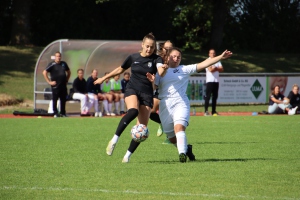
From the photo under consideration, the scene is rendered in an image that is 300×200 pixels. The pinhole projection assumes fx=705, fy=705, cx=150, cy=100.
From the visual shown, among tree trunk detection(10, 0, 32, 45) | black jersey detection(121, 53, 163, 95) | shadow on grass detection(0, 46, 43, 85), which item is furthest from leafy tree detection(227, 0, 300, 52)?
black jersey detection(121, 53, 163, 95)

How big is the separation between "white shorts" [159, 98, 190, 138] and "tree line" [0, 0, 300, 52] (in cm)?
2900

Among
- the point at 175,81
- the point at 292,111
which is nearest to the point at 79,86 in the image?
the point at 292,111

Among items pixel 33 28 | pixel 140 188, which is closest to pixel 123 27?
pixel 33 28

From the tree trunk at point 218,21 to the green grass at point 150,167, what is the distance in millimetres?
27044

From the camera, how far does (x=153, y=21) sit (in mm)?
43969

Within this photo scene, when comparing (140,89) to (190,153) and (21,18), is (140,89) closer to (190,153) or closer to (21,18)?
(190,153)

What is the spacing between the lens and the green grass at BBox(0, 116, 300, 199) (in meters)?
7.47

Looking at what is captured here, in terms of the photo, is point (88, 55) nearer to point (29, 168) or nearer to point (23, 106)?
point (23, 106)

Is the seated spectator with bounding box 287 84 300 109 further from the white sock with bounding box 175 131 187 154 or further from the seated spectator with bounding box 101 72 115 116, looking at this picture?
the white sock with bounding box 175 131 187 154

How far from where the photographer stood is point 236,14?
2042 inches

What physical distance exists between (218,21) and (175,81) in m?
33.6

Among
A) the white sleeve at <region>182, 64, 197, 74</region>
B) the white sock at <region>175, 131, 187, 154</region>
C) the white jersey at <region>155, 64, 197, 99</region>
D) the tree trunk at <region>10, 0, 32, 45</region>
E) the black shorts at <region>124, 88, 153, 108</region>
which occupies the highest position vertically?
the tree trunk at <region>10, 0, 32, 45</region>

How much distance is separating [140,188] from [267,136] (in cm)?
775

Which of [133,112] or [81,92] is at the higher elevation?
[133,112]
